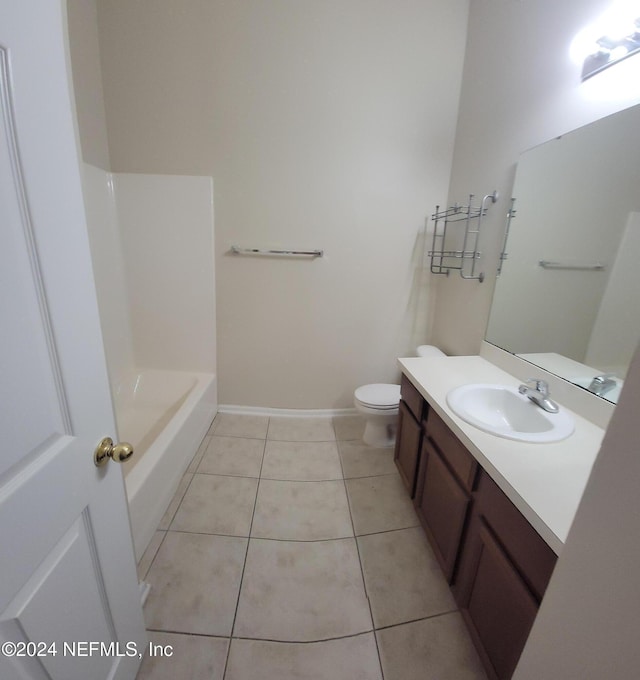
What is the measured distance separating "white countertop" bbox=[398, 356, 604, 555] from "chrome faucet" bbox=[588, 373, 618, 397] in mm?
121

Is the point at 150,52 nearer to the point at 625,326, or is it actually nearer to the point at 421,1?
the point at 421,1

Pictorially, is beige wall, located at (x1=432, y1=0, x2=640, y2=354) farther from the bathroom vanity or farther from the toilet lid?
the bathroom vanity

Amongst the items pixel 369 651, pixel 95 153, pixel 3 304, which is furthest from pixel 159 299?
pixel 369 651

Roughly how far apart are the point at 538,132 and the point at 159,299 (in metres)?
2.49

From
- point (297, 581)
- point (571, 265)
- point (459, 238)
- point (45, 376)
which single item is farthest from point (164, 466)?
Result: point (459, 238)

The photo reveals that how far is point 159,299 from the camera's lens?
2.19 meters

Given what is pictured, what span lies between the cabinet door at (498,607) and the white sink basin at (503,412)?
37 centimetres

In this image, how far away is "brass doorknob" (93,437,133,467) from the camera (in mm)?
656

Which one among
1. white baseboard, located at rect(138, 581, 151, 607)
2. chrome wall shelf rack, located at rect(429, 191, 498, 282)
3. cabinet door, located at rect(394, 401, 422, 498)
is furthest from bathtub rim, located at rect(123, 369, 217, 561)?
chrome wall shelf rack, located at rect(429, 191, 498, 282)

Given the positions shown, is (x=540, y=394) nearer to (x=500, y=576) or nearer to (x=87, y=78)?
(x=500, y=576)

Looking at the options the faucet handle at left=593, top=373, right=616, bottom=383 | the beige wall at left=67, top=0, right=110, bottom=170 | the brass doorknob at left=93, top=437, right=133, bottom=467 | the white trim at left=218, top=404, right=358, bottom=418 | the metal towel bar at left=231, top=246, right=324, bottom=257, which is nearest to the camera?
the brass doorknob at left=93, top=437, right=133, bottom=467

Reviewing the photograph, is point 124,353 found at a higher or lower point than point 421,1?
lower

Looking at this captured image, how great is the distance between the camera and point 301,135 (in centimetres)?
191

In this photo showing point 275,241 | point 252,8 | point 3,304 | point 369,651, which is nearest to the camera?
point 3,304
